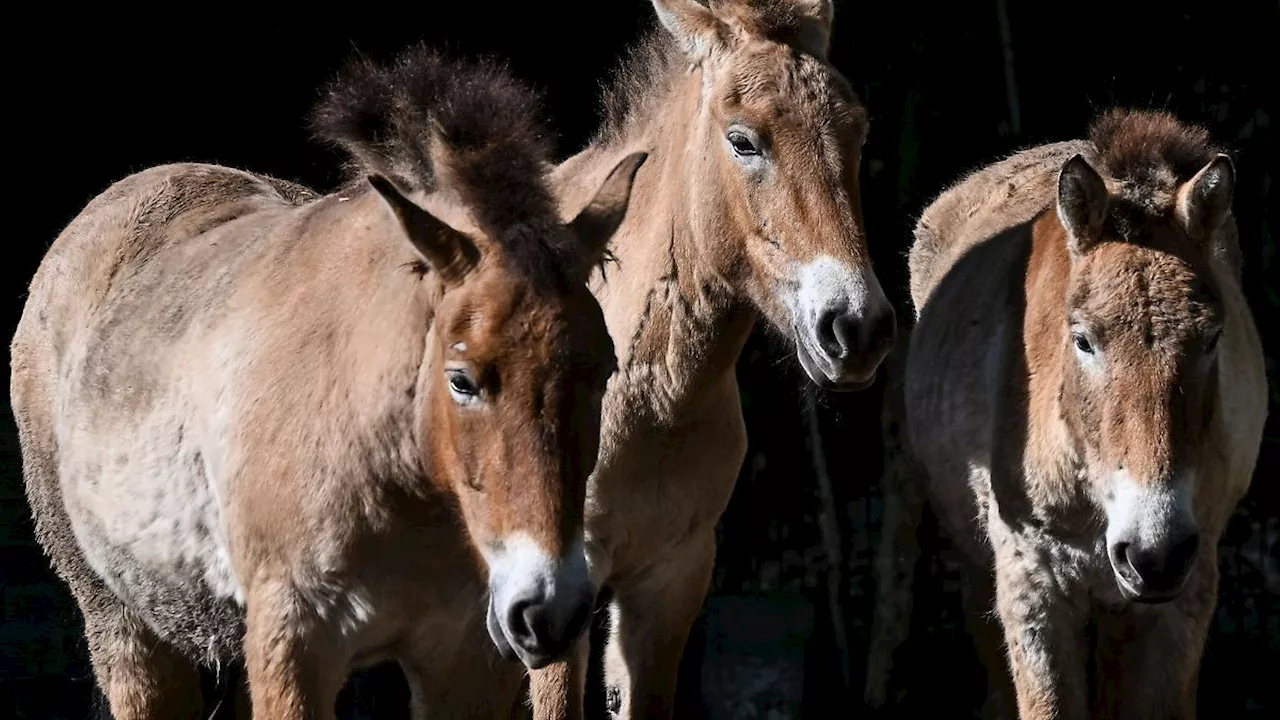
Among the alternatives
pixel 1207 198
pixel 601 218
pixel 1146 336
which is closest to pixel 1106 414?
pixel 1146 336

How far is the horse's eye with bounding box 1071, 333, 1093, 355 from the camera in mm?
4367

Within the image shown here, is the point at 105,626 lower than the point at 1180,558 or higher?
lower

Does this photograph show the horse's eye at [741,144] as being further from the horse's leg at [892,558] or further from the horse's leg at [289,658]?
the horse's leg at [892,558]

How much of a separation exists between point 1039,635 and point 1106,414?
2.66 feet

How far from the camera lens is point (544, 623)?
10.0 feet

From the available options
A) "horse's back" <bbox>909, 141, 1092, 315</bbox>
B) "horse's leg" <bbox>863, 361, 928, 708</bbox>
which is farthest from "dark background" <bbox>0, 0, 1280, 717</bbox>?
"horse's back" <bbox>909, 141, 1092, 315</bbox>

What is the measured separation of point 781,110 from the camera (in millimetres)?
4184

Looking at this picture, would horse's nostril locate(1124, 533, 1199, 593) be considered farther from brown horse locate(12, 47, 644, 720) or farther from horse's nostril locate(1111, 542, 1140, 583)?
brown horse locate(12, 47, 644, 720)

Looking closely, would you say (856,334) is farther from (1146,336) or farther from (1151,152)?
(1151,152)

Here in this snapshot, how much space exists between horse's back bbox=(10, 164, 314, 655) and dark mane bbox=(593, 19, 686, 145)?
3.16 ft

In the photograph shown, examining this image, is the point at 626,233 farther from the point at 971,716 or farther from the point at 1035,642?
the point at 971,716

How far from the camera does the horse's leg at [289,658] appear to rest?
356cm

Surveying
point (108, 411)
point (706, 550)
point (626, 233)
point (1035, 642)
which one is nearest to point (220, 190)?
point (108, 411)

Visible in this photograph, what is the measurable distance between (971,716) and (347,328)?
4537 millimetres
